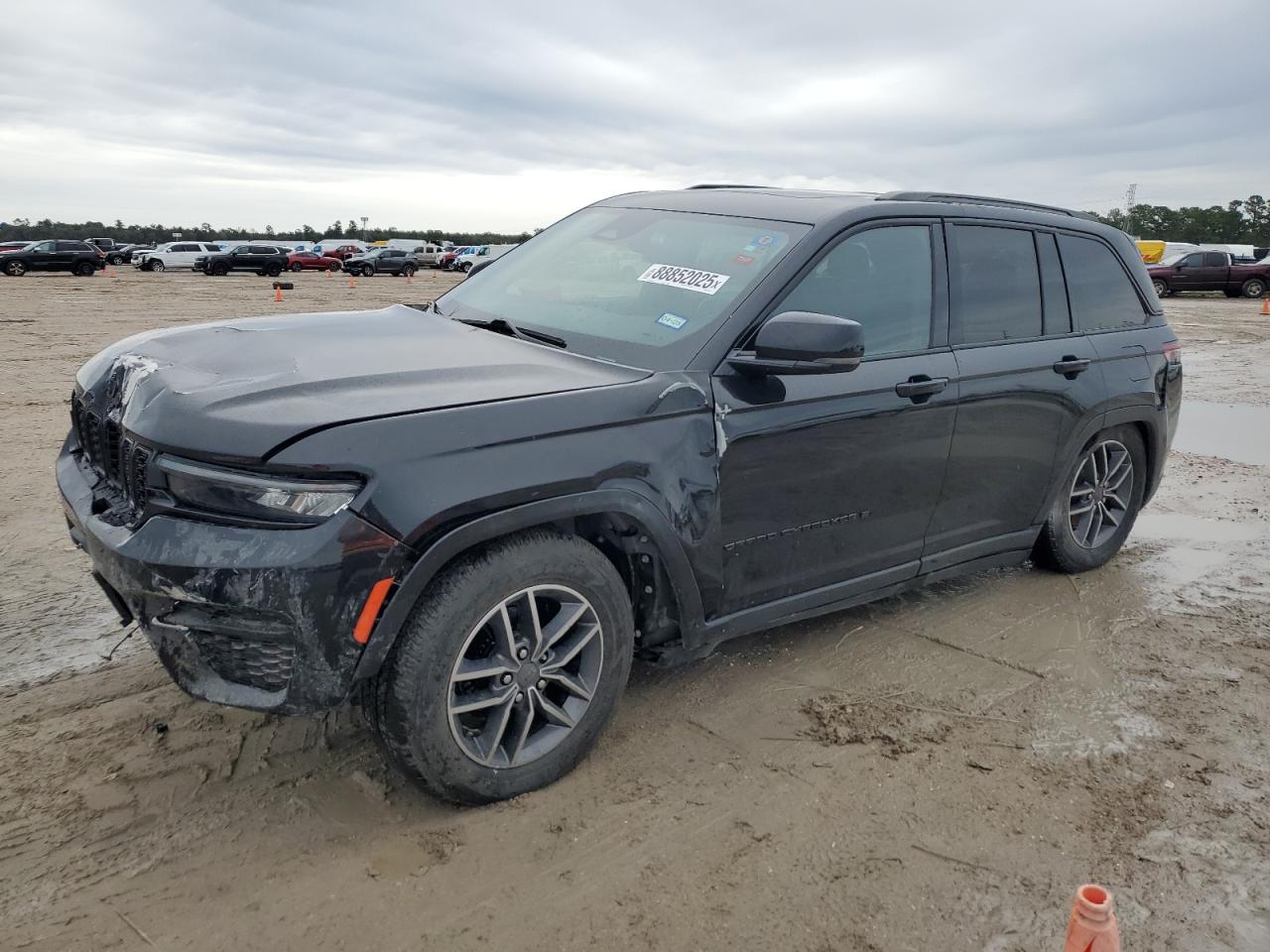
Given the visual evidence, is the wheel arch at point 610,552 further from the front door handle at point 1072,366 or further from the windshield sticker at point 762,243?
the front door handle at point 1072,366

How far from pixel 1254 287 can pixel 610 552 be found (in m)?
36.2

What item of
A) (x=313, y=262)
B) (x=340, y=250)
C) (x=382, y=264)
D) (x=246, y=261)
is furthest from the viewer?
(x=340, y=250)

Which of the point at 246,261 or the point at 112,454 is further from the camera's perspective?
the point at 246,261

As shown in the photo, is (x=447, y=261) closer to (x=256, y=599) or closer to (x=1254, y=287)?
(x=1254, y=287)

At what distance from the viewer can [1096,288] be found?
15.9 ft

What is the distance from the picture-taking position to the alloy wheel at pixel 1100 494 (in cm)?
488

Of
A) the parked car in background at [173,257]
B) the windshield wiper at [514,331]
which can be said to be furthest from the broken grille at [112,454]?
the parked car in background at [173,257]

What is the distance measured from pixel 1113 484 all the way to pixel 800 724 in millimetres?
2602

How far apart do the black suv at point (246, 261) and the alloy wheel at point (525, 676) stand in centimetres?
4406

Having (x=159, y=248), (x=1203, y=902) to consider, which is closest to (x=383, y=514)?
(x=1203, y=902)

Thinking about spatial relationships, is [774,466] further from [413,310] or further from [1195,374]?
[1195,374]

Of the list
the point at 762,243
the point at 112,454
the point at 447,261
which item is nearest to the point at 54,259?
the point at 447,261

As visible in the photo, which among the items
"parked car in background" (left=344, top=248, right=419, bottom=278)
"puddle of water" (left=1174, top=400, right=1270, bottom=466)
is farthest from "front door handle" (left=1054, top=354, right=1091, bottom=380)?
"parked car in background" (left=344, top=248, right=419, bottom=278)

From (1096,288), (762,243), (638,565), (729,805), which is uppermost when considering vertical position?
(762,243)
